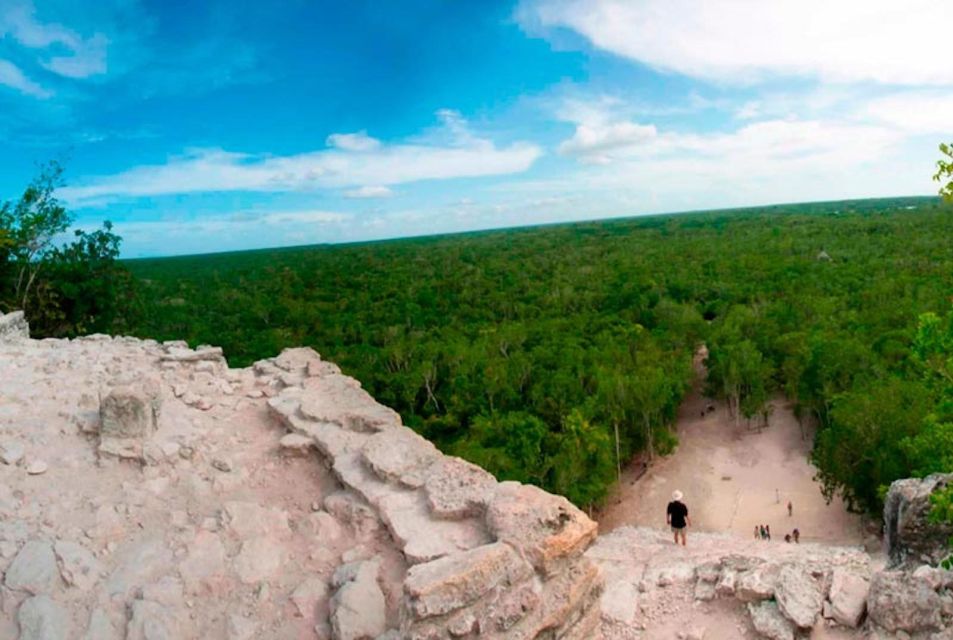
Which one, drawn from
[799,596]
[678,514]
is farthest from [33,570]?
[678,514]

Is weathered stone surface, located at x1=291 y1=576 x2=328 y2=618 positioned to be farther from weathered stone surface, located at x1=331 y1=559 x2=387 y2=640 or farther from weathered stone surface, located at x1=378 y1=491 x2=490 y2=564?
weathered stone surface, located at x1=378 y1=491 x2=490 y2=564

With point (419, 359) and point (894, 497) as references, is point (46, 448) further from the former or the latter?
point (419, 359)

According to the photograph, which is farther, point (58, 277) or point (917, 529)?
point (58, 277)

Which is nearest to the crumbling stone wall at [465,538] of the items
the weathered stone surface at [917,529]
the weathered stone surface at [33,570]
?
the weathered stone surface at [33,570]

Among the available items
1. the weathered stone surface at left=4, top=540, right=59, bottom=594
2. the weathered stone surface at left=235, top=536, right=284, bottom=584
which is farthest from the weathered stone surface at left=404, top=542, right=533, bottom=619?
the weathered stone surface at left=4, top=540, right=59, bottom=594

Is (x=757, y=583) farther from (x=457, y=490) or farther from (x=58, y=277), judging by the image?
(x=58, y=277)
